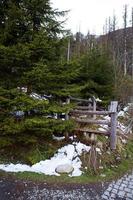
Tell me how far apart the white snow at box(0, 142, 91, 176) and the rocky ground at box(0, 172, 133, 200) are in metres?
0.62

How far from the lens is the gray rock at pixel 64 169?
744 cm

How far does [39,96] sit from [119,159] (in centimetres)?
329

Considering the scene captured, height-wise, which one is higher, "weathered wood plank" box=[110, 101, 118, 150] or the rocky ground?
"weathered wood plank" box=[110, 101, 118, 150]

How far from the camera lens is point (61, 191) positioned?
21.5ft

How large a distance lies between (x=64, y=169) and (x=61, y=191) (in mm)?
977

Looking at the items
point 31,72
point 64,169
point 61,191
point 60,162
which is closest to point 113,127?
point 60,162

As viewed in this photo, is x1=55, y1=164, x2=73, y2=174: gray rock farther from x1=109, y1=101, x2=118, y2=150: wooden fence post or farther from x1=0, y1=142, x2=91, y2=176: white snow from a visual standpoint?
x1=109, y1=101, x2=118, y2=150: wooden fence post

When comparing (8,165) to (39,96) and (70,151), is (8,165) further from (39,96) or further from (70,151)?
(39,96)

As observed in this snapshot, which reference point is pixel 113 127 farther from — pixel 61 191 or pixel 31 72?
pixel 31 72

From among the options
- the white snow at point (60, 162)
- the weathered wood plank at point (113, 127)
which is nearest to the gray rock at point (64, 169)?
the white snow at point (60, 162)

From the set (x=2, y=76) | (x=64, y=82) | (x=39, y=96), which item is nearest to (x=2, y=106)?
(x=2, y=76)

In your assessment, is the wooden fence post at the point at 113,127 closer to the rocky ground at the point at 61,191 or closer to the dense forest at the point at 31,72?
the dense forest at the point at 31,72

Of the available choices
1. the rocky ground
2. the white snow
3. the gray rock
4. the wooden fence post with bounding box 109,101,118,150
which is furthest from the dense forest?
the rocky ground

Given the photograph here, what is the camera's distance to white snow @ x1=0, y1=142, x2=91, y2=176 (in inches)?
295
